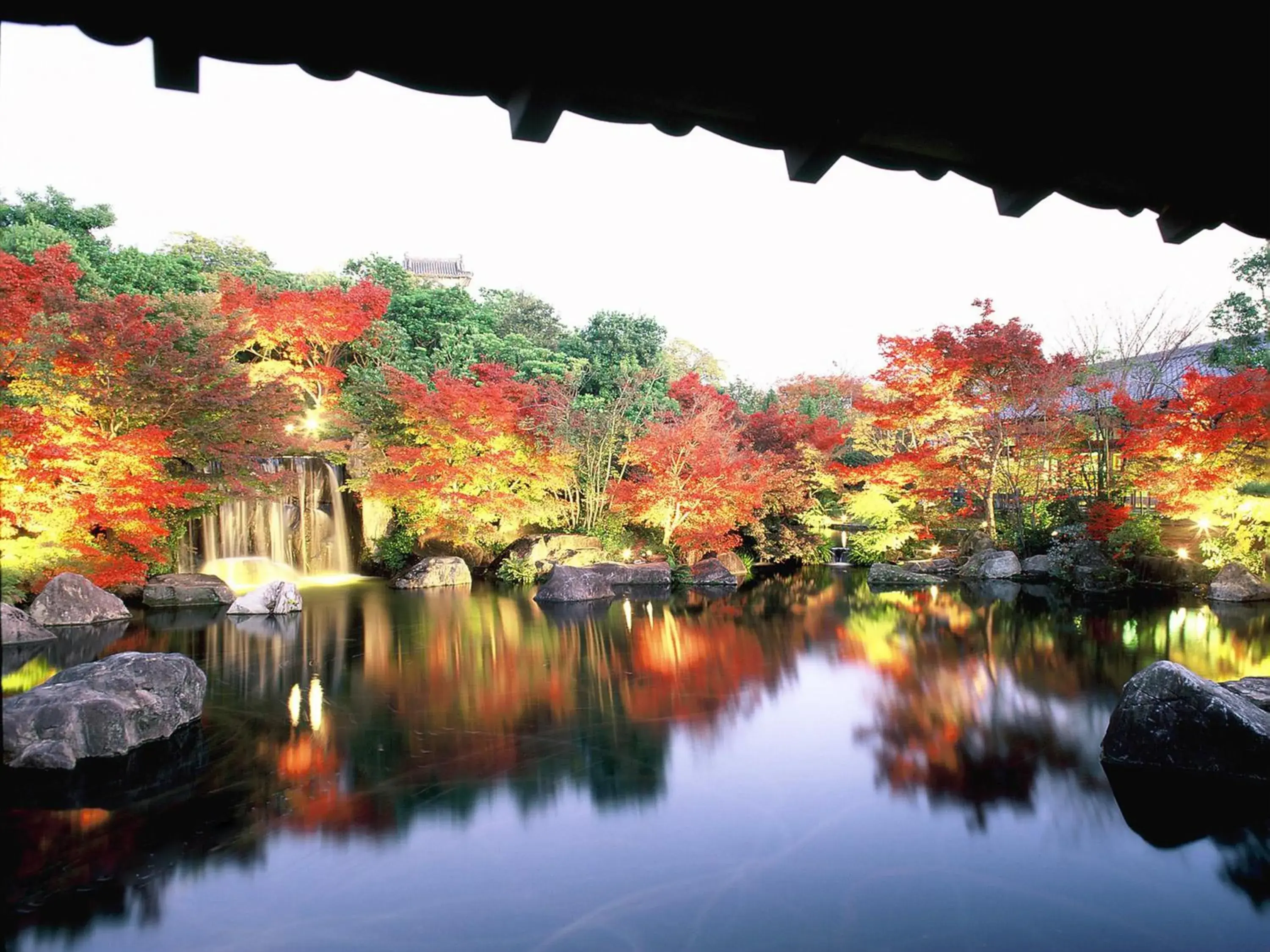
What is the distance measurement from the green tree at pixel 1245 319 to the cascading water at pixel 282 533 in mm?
16514

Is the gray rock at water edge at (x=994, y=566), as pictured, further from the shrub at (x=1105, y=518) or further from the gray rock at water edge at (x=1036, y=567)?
the shrub at (x=1105, y=518)

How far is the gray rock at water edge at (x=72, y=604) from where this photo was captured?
970 centimetres

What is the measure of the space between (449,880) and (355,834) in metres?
0.78

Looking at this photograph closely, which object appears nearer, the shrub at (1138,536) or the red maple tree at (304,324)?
the shrub at (1138,536)

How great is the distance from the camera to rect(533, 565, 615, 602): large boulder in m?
12.4

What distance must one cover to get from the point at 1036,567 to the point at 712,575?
5.70m

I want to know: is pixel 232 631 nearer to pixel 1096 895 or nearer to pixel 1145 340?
pixel 1096 895

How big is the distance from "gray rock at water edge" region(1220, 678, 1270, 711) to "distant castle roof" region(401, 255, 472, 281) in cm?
3253

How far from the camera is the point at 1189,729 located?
529cm

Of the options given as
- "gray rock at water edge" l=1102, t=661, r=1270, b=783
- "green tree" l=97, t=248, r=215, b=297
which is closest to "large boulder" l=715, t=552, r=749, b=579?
"gray rock at water edge" l=1102, t=661, r=1270, b=783

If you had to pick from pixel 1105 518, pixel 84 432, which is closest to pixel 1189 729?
pixel 1105 518

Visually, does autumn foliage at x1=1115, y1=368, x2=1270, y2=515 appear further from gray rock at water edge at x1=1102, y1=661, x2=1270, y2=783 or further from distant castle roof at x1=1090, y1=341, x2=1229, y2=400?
gray rock at water edge at x1=1102, y1=661, x2=1270, y2=783

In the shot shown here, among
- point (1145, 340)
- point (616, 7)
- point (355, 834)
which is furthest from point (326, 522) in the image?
point (1145, 340)

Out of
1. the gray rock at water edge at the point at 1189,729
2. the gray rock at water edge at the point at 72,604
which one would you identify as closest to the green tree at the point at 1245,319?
the gray rock at water edge at the point at 1189,729
